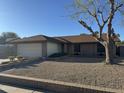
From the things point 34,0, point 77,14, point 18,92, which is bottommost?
point 18,92

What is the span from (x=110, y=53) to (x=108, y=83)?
6.96m

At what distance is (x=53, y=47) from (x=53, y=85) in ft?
54.8

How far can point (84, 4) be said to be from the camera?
1563cm

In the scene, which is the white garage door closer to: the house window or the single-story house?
the single-story house

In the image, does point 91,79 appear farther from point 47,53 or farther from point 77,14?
point 47,53

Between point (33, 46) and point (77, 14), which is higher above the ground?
point (77, 14)

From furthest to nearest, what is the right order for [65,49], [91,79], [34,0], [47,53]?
[65,49] → [47,53] → [34,0] → [91,79]

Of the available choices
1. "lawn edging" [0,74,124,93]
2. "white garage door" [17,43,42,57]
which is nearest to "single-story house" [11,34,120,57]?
"white garage door" [17,43,42,57]

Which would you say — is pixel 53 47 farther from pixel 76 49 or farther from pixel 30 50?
pixel 76 49

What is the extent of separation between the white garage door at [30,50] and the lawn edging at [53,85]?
1252 centimetres

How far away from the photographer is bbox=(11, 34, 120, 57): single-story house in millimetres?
22188

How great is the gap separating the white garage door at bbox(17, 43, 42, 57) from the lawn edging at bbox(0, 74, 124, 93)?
12521mm

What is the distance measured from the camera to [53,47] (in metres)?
24.4

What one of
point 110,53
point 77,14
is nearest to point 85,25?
point 77,14
